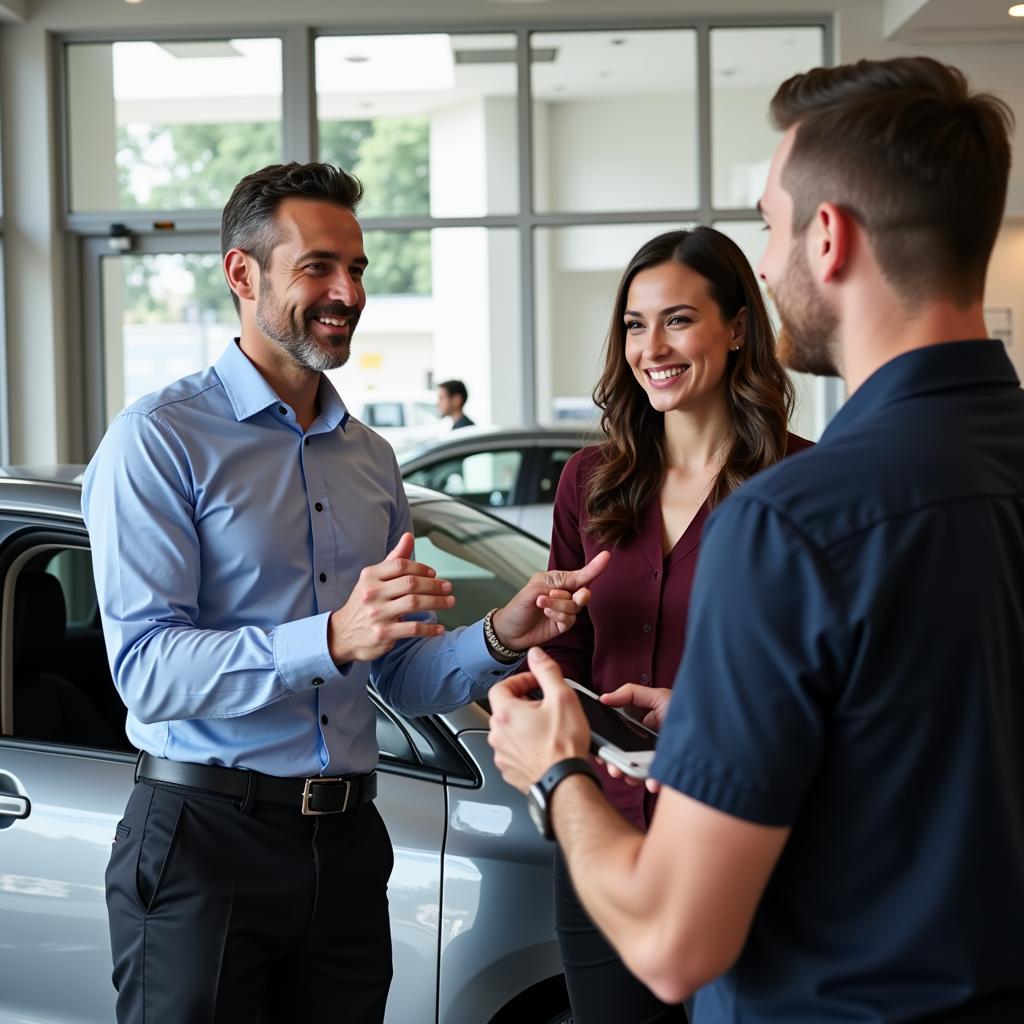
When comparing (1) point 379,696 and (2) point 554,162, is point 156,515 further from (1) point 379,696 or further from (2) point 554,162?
(2) point 554,162

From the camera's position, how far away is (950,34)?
9.27 m

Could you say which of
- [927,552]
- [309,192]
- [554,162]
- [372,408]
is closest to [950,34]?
[554,162]

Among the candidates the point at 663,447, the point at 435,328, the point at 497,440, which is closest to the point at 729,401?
the point at 663,447

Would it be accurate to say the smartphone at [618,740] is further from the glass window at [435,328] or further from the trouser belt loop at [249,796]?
the glass window at [435,328]

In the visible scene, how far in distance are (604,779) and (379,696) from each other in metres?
0.49

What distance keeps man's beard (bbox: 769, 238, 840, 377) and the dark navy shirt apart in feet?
0.25

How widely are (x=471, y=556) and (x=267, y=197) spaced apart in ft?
4.62

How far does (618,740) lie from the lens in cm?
147

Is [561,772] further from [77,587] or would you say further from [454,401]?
[454,401]

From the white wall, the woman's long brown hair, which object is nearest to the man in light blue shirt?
the woman's long brown hair

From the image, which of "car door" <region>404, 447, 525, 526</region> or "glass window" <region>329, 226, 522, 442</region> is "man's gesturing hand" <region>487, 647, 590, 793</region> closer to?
"car door" <region>404, 447, 525, 526</region>

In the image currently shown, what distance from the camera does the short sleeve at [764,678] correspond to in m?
1.09

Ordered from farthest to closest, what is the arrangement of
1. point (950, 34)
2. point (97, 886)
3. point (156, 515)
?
point (950, 34) → point (97, 886) → point (156, 515)

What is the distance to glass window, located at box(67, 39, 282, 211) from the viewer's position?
981 centimetres
